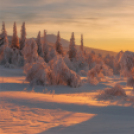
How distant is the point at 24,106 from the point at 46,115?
1617mm

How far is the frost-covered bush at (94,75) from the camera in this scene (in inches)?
838

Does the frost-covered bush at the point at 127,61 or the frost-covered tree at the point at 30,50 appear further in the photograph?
the frost-covered tree at the point at 30,50

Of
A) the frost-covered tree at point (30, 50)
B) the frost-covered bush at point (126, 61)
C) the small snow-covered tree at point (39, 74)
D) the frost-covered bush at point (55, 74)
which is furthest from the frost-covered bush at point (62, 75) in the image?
the frost-covered tree at point (30, 50)

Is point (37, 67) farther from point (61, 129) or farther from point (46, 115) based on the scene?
point (61, 129)

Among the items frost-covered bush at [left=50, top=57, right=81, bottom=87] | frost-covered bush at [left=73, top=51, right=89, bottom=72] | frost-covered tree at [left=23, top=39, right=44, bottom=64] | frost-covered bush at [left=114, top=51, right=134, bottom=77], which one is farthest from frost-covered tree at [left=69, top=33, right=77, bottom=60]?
frost-covered bush at [left=114, top=51, right=134, bottom=77]

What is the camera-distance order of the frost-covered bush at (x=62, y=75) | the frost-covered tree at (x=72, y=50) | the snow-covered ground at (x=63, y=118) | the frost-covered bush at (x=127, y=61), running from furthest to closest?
1. the frost-covered tree at (x=72, y=50)
2. the frost-covered bush at (x=62, y=75)
3. the frost-covered bush at (x=127, y=61)
4. the snow-covered ground at (x=63, y=118)

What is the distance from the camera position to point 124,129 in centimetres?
616

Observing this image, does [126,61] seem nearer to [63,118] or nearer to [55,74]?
[63,118]

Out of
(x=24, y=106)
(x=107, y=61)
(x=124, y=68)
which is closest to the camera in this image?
(x=24, y=106)

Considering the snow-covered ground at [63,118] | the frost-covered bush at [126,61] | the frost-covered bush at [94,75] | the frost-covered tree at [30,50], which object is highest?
the frost-covered tree at [30,50]

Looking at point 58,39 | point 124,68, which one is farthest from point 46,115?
point 58,39

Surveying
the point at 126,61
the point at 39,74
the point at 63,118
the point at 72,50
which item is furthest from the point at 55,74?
the point at 72,50

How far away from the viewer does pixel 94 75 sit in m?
22.6

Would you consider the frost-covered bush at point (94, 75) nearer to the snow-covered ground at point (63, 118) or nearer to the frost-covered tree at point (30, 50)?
A: the frost-covered tree at point (30, 50)
